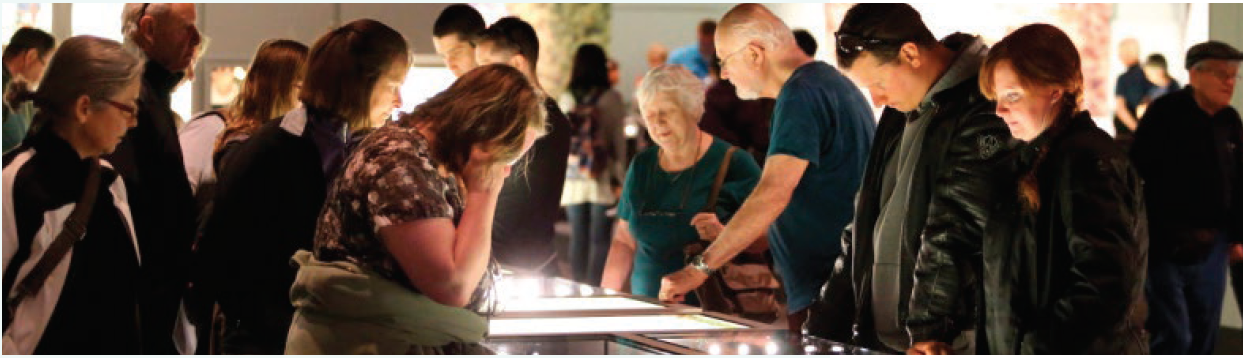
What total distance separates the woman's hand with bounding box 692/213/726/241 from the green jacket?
6.68ft

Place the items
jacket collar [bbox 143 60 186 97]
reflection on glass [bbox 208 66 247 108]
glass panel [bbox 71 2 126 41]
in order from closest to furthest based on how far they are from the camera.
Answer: jacket collar [bbox 143 60 186 97], glass panel [bbox 71 2 126 41], reflection on glass [bbox 208 66 247 108]

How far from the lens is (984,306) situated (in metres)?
3.30

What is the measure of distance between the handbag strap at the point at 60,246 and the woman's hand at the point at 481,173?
734 millimetres

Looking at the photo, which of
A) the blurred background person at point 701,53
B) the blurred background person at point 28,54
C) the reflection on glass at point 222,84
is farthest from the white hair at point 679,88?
the blurred background person at point 701,53

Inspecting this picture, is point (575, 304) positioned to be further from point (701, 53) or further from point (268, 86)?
point (701, 53)

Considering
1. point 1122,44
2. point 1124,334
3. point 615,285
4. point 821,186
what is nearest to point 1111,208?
point 1124,334

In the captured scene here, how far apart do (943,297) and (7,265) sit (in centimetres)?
162

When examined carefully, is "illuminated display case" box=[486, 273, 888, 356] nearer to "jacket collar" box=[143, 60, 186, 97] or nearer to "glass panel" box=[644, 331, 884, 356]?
"glass panel" box=[644, 331, 884, 356]

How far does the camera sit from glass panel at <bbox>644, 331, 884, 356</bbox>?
3.45 meters

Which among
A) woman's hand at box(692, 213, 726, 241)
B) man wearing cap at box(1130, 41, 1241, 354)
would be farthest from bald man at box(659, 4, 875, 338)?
man wearing cap at box(1130, 41, 1241, 354)

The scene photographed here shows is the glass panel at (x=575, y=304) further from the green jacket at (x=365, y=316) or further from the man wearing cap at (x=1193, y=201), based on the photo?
the man wearing cap at (x=1193, y=201)

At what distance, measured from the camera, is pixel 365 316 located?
9.49ft

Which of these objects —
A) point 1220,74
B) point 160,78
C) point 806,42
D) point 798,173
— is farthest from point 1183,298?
point 160,78

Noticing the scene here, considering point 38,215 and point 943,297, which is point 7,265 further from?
point 943,297
